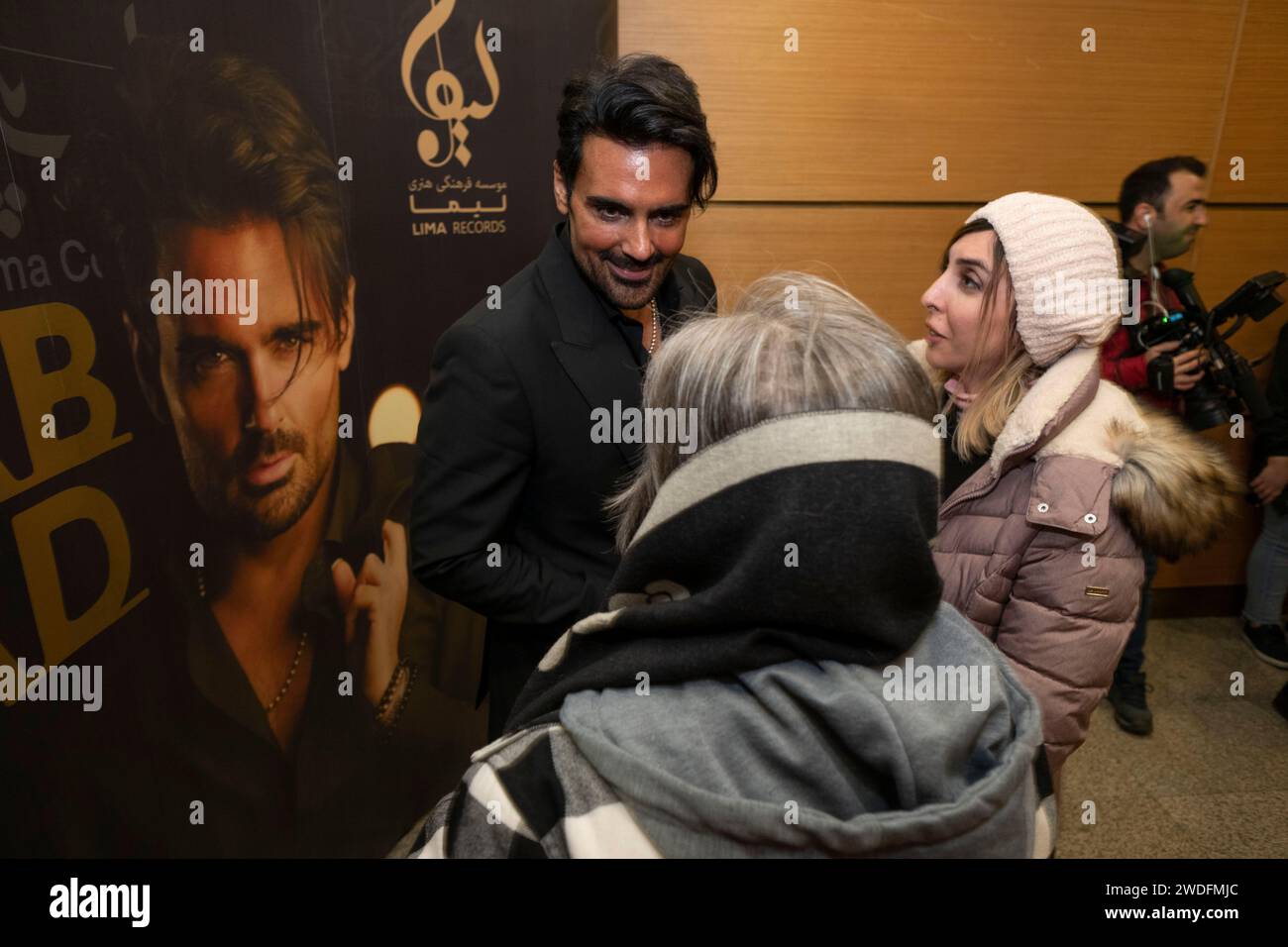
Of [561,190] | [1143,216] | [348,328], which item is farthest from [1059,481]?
[1143,216]

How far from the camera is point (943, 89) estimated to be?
2.68 m

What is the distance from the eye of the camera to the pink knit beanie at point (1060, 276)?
131 centimetres

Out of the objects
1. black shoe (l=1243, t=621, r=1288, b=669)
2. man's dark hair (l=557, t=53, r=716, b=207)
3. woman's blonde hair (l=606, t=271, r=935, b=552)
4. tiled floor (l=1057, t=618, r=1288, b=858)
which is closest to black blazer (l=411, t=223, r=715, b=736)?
man's dark hair (l=557, t=53, r=716, b=207)

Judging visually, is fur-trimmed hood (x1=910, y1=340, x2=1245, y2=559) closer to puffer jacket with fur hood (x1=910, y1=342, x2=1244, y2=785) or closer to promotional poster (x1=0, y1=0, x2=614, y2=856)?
puffer jacket with fur hood (x1=910, y1=342, x2=1244, y2=785)

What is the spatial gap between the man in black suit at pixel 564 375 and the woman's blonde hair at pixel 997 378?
55 cm

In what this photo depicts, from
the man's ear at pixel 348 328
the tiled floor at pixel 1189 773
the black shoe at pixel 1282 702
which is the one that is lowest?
the tiled floor at pixel 1189 773

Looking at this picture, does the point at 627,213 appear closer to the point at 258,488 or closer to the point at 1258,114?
the point at 258,488

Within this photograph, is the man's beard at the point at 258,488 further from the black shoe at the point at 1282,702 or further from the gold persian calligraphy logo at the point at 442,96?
the black shoe at the point at 1282,702

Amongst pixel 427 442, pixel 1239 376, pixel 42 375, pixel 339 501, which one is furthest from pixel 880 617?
pixel 1239 376

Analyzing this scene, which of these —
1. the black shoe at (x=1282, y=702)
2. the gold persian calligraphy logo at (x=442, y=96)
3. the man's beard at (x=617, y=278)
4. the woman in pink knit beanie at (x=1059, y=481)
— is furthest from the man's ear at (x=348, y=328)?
the black shoe at (x=1282, y=702)

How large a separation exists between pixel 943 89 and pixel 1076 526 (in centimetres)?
202

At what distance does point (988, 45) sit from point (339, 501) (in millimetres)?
2538

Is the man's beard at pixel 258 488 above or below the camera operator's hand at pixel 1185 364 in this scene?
below

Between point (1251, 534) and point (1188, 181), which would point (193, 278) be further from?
point (1251, 534)
